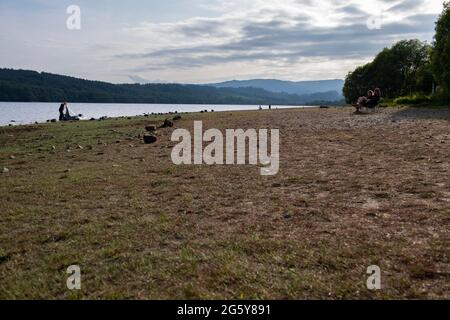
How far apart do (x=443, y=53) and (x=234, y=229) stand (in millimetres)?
49441

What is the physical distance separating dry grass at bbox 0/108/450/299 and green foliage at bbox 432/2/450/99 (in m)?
38.4

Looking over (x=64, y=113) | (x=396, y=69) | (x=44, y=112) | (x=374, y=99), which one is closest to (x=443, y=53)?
(x=374, y=99)

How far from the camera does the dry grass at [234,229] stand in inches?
221

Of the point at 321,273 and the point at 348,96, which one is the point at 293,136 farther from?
the point at 348,96

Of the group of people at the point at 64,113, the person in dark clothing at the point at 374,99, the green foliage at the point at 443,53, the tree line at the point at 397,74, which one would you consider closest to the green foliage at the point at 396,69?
the tree line at the point at 397,74

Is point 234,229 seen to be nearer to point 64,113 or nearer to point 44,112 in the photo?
point 64,113

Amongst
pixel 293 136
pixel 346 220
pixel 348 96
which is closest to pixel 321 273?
pixel 346 220

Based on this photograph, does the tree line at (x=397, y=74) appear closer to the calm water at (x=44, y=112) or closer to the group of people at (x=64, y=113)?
the calm water at (x=44, y=112)

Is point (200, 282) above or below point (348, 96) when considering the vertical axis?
below

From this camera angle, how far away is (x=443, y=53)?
156 ft

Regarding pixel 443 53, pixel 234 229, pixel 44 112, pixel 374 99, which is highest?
pixel 443 53

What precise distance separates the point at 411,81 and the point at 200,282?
323 ft
